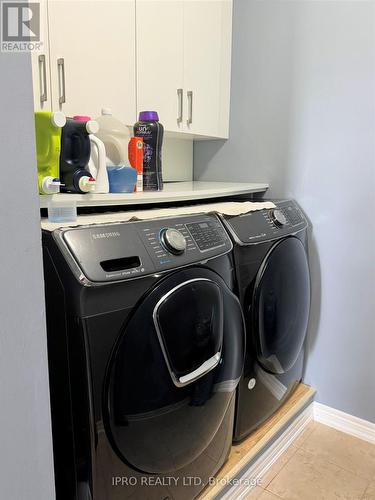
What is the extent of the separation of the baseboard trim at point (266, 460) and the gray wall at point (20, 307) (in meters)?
0.95

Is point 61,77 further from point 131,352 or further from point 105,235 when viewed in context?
point 131,352

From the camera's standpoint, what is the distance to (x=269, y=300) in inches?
57.2

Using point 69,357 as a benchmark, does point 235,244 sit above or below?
above

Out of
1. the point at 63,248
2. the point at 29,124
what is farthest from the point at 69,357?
the point at 29,124

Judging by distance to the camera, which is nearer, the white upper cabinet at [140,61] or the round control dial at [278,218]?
the white upper cabinet at [140,61]

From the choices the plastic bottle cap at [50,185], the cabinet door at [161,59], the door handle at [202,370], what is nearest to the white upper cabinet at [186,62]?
the cabinet door at [161,59]

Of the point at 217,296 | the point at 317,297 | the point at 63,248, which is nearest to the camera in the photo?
the point at 63,248

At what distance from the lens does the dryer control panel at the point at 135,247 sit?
33.4 inches

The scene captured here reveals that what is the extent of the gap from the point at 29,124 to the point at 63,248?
1.11 ft

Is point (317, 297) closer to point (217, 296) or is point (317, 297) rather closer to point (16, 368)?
point (217, 296)

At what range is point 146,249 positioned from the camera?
0.97 metres

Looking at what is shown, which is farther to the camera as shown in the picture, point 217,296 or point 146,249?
point 217,296

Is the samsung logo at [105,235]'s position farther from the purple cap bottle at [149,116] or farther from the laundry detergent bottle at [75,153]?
the purple cap bottle at [149,116]

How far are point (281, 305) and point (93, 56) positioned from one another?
1189mm
